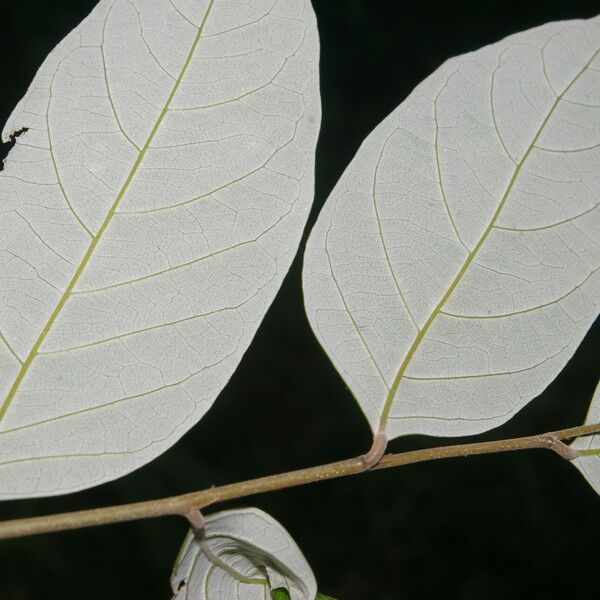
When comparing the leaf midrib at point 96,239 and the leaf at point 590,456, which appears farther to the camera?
the leaf at point 590,456

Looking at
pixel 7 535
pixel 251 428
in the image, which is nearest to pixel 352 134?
pixel 251 428

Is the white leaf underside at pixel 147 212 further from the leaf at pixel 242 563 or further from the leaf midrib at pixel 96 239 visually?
the leaf at pixel 242 563

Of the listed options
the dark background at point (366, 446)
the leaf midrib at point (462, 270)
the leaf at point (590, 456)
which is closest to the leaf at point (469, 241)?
the leaf midrib at point (462, 270)

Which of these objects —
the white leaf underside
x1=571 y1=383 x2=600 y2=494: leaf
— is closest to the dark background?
x1=571 y1=383 x2=600 y2=494: leaf

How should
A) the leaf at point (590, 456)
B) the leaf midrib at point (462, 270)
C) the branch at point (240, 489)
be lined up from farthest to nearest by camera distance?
the leaf at point (590, 456)
the leaf midrib at point (462, 270)
the branch at point (240, 489)

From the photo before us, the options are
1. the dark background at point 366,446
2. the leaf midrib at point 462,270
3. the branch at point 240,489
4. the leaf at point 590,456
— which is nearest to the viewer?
the branch at point 240,489

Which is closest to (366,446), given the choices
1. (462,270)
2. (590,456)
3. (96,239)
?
(590,456)

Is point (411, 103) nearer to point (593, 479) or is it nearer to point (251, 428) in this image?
point (593, 479)
